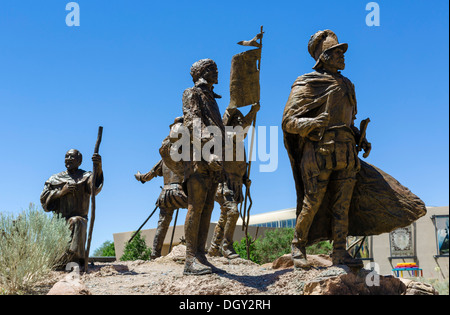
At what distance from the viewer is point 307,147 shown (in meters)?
6.07

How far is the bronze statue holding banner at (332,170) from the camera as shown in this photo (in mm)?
5934

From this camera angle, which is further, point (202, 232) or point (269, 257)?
point (269, 257)

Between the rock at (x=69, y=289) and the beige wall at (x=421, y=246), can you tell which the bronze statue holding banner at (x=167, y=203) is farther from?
the beige wall at (x=421, y=246)

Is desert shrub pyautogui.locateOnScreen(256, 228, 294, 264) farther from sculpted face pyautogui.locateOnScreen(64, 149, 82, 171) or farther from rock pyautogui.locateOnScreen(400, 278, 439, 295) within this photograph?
rock pyautogui.locateOnScreen(400, 278, 439, 295)

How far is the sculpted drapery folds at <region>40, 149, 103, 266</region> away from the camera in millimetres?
7578

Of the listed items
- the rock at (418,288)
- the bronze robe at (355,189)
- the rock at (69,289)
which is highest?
the bronze robe at (355,189)

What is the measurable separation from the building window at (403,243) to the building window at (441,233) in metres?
1.34

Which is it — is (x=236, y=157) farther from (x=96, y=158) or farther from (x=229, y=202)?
(x=96, y=158)

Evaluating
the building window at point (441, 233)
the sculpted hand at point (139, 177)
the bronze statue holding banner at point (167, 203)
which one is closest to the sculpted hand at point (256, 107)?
the bronze statue holding banner at point (167, 203)

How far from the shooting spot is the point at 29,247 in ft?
20.3
